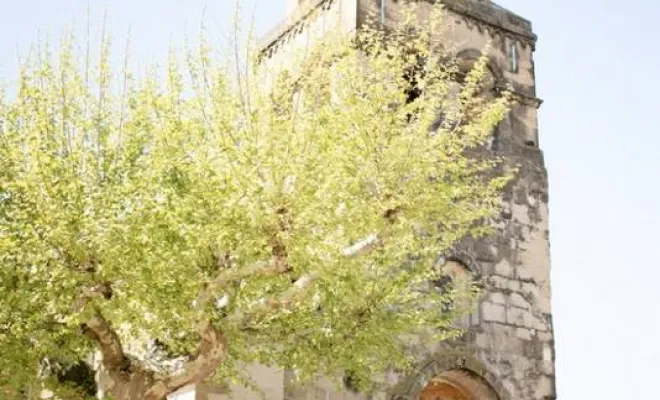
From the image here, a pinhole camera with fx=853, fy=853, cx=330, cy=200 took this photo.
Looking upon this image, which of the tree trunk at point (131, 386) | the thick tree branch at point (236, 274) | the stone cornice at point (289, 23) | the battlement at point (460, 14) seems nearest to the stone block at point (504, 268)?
the battlement at point (460, 14)

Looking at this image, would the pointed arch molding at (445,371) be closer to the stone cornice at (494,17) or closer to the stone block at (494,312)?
the stone block at (494,312)

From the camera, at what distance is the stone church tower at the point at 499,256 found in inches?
627

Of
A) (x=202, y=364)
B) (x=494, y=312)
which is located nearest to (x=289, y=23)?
(x=494, y=312)

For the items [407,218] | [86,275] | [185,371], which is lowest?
[185,371]

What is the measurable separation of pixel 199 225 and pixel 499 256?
870 cm

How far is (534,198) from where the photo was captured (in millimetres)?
17922

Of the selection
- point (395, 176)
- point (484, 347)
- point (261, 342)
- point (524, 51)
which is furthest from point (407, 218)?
point (524, 51)

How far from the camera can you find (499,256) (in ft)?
55.5

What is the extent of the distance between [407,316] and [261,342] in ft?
6.66

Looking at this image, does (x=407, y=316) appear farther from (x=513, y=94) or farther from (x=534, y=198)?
→ (x=513, y=94)

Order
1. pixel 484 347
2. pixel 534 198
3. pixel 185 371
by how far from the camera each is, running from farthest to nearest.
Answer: pixel 534 198 → pixel 484 347 → pixel 185 371

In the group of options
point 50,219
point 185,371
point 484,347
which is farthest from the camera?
point 484,347

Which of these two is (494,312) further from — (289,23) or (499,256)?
(289,23)

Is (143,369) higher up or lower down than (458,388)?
lower down
